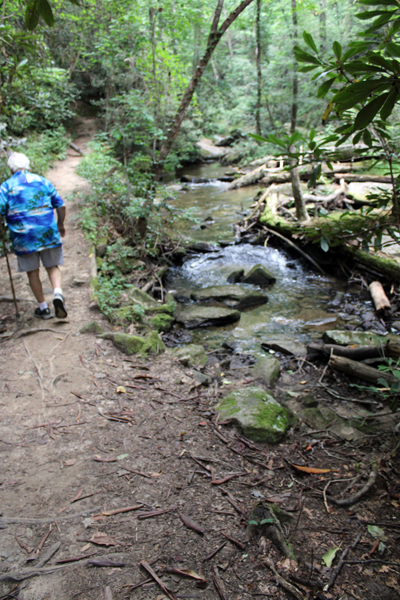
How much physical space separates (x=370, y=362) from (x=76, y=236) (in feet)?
21.2

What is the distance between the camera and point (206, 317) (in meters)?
6.59

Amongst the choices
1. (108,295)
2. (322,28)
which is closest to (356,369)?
(108,295)

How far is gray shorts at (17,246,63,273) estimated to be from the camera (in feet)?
15.2

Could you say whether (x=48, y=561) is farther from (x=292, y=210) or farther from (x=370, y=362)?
(x=292, y=210)

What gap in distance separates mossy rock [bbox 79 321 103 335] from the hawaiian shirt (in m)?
1.15

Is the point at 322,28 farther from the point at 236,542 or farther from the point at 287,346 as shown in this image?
the point at 236,542

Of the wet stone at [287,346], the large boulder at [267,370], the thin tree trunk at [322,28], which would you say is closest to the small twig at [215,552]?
the large boulder at [267,370]

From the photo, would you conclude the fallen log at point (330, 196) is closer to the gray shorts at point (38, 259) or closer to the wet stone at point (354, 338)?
the wet stone at point (354, 338)

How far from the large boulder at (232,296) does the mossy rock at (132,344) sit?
286 centimetres

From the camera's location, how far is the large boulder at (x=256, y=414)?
3.31 m

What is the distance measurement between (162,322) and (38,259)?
213 cm

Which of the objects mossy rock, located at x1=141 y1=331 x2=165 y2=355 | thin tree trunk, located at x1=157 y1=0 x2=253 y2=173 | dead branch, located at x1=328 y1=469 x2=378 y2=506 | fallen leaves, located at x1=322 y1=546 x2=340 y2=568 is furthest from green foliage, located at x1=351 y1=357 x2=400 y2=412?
thin tree trunk, located at x1=157 y1=0 x2=253 y2=173

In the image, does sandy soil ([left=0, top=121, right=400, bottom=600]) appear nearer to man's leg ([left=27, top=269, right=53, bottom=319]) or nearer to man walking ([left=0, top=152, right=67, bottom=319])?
man's leg ([left=27, top=269, right=53, bottom=319])

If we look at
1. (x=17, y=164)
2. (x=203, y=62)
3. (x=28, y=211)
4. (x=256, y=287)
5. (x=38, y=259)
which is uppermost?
(x=203, y=62)
